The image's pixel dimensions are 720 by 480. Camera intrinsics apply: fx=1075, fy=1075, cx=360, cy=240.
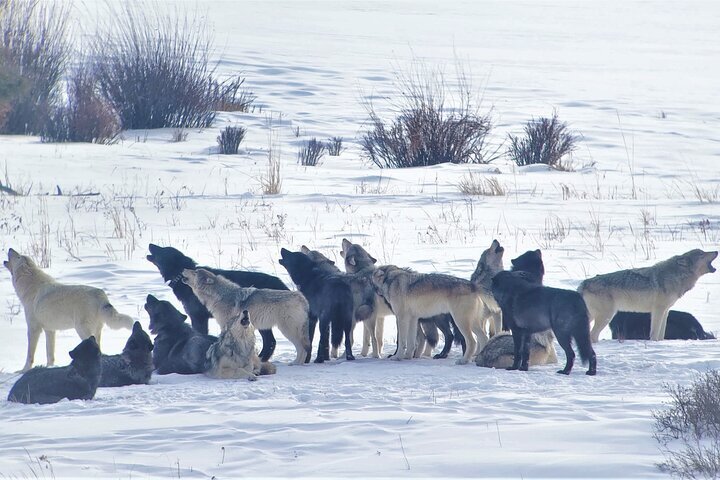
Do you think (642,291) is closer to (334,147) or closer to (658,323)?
(658,323)

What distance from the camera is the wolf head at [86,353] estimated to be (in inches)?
306

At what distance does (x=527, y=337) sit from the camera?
8836mm

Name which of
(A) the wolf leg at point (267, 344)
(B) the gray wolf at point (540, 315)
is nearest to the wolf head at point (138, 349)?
(A) the wolf leg at point (267, 344)

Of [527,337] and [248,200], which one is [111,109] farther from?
[527,337]

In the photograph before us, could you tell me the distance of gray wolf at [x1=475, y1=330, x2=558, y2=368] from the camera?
904 cm

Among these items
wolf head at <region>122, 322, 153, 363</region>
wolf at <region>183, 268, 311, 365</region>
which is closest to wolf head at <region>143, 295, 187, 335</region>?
wolf at <region>183, 268, 311, 365</region>

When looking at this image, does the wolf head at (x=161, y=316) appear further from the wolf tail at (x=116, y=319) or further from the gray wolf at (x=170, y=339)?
the wolf tail at (x=116, y=319)

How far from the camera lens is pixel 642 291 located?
9.98m

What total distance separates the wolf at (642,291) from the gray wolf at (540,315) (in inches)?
44.0

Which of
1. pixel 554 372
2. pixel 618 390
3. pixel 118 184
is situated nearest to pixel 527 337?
pixel 554 372

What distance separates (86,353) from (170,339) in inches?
54.9

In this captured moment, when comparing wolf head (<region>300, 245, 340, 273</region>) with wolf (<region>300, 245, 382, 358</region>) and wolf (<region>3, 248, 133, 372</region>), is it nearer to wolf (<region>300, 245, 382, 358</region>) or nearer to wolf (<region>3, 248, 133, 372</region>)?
wolf (<region>300, 245, 382, 358</region>)

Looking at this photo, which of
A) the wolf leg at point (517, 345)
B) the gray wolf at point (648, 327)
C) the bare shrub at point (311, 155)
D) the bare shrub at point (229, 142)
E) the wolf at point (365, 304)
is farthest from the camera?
the bare shrub at point (229, 142)

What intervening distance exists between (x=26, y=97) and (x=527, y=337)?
2153 centimetres
